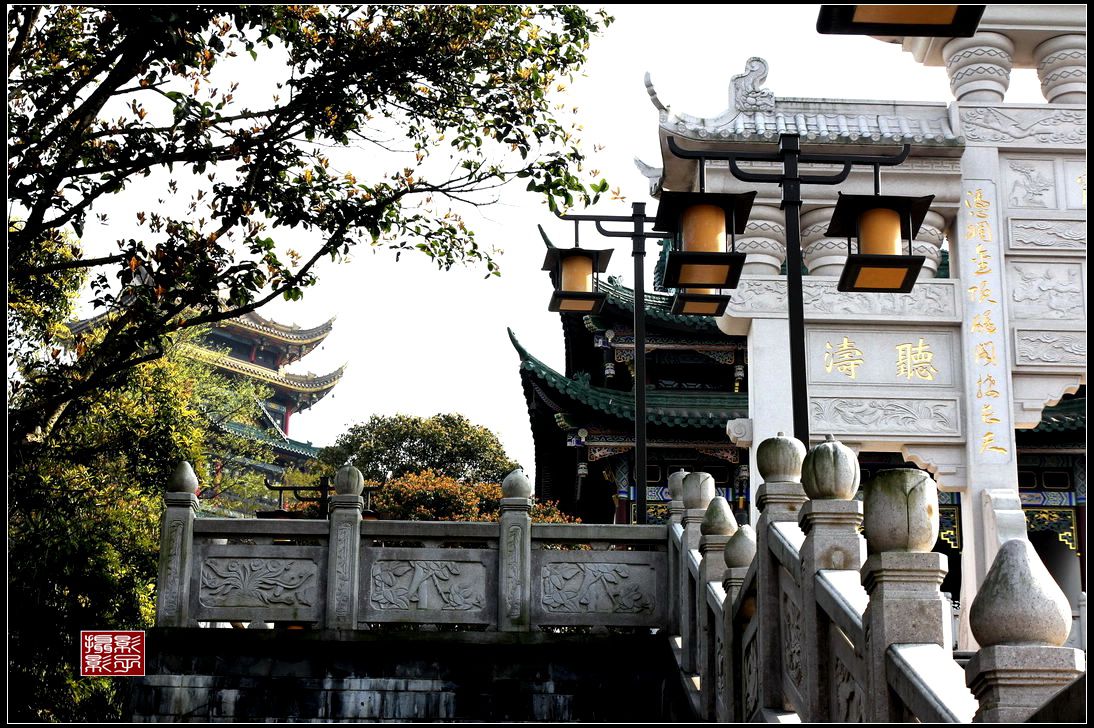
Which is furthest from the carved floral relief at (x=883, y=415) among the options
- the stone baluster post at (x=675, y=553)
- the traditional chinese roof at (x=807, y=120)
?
the stone baluster post at (x=675, y=553)

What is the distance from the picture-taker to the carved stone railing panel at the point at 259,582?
10086 millimetres

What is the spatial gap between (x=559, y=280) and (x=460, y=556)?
2408 mm

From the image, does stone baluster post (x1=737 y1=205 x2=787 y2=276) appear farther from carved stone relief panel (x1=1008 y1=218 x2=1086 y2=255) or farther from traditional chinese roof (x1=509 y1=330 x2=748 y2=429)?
traditional chinese roof (x1=509 y1=330 x2=748 y2=429)

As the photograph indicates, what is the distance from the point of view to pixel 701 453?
2100 centimetres

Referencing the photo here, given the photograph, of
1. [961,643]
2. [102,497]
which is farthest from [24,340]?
[961,643]

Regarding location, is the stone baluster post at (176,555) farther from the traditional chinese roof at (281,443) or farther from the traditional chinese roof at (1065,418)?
the traditional chinese roof at (281,443)

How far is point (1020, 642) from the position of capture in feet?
12.1

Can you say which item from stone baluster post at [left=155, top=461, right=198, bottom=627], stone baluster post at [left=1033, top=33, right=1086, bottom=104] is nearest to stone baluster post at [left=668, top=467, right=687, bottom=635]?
stone baluster post at [left=155, top=461, right=198, bottom=627]

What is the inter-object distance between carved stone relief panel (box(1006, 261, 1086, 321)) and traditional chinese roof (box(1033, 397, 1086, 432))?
19.3 feet

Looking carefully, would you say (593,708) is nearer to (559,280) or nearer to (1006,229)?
(559,280)

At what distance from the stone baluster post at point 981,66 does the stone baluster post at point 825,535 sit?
940 cm

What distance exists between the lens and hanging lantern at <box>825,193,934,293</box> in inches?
349

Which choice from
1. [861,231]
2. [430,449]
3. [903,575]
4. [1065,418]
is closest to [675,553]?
[861,231]

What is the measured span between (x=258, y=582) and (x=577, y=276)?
11.4 ft
